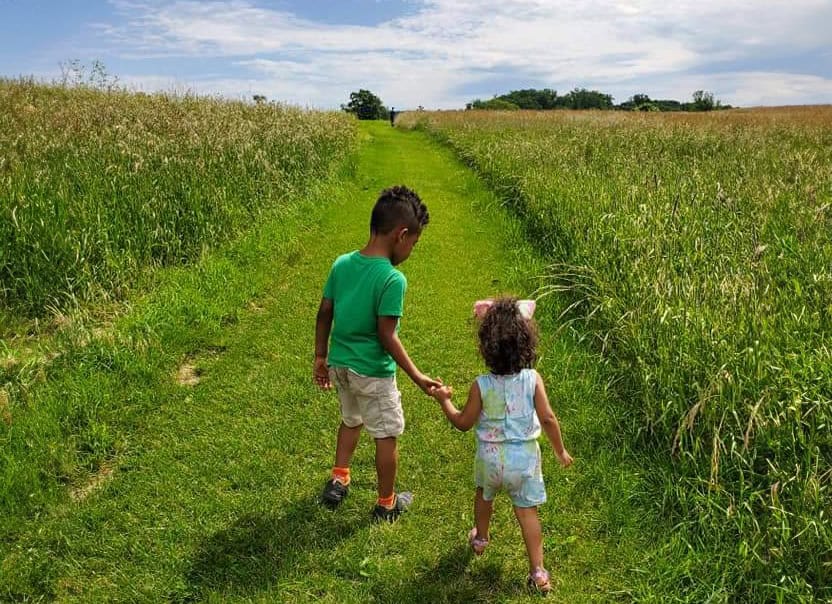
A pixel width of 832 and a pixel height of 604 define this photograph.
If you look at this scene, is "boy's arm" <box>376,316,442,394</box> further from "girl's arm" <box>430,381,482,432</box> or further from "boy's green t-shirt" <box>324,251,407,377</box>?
"girl's arm" <box>430,381,482,432</box>

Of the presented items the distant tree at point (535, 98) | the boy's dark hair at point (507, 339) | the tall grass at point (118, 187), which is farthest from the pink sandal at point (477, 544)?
the distant tree at point (535, 98)

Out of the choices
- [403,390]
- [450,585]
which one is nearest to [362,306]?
[450,585]

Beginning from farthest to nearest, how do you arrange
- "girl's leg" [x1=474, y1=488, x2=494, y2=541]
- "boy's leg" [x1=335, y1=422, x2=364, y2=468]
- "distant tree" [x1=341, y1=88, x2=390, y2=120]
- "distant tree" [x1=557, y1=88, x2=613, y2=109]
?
"distant tree" [x1=557, y1=88, x2=613, y2=109]
"distant tree" [x1=341, y1=88, x2=390, y2=120]
"boy's leg" [x1=335, y1=422, x2=364, y2=468]
"girl's leg" [x1=474, y1=488, x2=494, y2=541]

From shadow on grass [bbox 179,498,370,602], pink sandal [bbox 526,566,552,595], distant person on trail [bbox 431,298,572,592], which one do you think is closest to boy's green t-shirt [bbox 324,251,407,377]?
distant person on trail [bbox 431,298,572,592]

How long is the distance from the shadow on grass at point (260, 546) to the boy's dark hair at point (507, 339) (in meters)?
1.35

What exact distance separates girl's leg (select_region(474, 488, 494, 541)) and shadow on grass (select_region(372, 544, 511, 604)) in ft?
0.56

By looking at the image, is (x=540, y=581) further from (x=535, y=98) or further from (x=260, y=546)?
(x=535, y=98)

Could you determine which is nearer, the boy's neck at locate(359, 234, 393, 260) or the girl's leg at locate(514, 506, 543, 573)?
the girl's leg at locate(514, 506, 543, 573)

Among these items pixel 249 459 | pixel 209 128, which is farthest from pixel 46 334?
pixel 209 128

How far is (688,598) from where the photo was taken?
9.41 ft

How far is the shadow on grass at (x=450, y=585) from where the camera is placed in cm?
301

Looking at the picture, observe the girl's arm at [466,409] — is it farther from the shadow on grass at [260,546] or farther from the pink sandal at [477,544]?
the shadow on grass at [260,546]

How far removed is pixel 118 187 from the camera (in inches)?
284

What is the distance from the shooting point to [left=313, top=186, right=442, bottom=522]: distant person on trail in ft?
10.4
